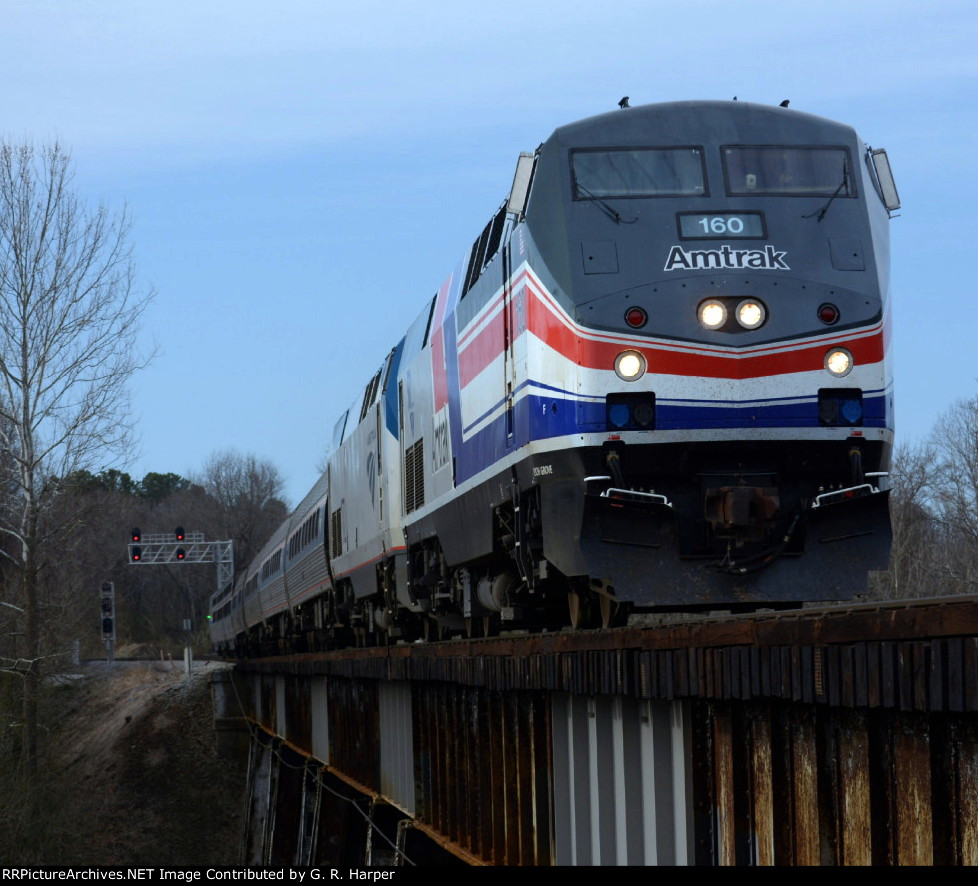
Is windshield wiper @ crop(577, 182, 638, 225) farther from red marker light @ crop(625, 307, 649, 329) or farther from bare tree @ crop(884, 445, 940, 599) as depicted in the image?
bare tree @ crop(884, 445, 940, 599)

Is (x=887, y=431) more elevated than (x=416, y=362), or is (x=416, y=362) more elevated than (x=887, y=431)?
(x=416, y=362)

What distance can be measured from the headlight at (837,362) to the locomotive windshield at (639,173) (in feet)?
5.11

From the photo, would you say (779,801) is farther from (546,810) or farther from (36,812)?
(36,812)

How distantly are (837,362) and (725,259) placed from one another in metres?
→ 1.06

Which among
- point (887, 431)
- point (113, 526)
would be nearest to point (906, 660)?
point (887, 431)

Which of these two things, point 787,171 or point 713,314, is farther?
point 787,171

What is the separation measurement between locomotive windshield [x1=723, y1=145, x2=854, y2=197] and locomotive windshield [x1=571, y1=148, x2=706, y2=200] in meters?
0.26

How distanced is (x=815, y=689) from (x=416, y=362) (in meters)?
11.9

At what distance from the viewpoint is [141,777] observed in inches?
1927

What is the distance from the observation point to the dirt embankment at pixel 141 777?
131ft

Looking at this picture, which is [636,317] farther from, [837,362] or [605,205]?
[837,362]

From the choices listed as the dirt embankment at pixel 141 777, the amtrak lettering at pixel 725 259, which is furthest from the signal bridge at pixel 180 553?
the amtrak lettering at pixel 725 259

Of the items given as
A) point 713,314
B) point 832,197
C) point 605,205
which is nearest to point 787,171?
point 832,197

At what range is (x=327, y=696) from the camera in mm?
24875
